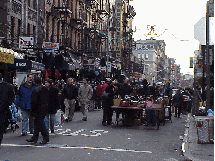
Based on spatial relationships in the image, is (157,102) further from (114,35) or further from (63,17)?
(114,35)

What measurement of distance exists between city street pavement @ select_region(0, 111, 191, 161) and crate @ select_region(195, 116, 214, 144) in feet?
2.06

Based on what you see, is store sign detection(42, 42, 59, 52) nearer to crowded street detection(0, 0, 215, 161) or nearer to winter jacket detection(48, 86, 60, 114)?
crowded street detection(0, 0, 215, 161)

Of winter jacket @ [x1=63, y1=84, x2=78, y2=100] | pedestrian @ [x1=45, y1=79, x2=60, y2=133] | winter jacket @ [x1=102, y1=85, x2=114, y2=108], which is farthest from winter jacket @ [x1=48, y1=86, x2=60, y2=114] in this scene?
winter jacket @ [x1=63, y1=84, x2=78, y2=100]

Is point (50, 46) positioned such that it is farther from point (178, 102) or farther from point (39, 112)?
point (39, 112)

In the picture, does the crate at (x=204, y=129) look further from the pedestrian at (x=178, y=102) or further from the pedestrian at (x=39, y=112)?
the pedestrian at (x=178, y=102)

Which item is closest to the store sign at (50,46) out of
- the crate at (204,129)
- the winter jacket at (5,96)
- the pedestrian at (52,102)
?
the pedestrian at (52,102)

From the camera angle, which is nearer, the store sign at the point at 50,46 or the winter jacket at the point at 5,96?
the winter jacket at the point at 5,96

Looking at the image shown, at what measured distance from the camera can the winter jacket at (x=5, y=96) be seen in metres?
10.1

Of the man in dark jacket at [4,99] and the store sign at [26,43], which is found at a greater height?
the store sign at [26,43]

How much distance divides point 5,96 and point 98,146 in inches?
102

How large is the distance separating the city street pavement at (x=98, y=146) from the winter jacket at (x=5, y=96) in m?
0.98

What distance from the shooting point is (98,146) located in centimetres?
1087

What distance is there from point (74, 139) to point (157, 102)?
5.03m

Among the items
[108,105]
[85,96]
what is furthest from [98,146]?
[85,96]
